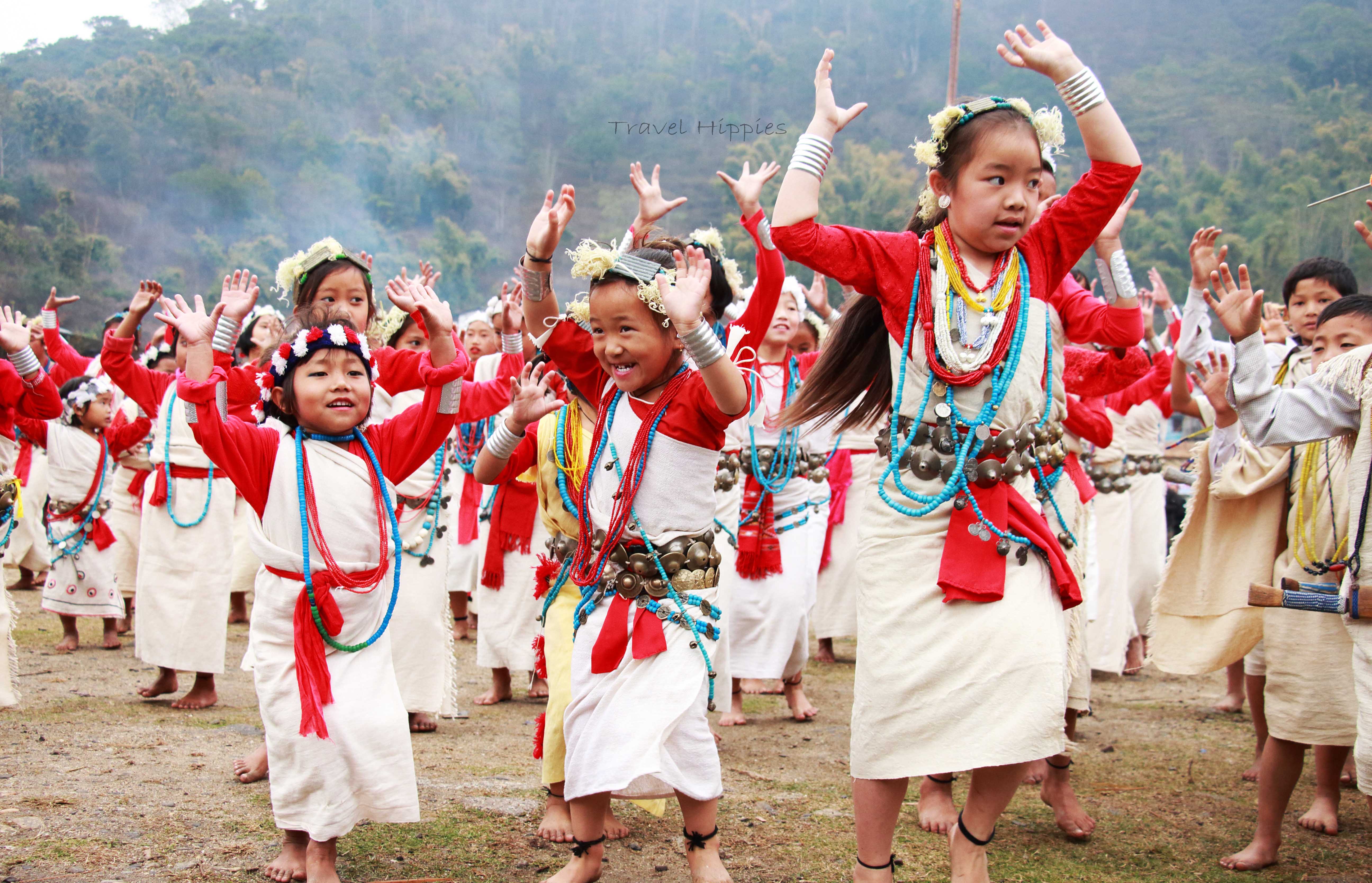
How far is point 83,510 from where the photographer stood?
840cm

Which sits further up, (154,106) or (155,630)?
(154,106)

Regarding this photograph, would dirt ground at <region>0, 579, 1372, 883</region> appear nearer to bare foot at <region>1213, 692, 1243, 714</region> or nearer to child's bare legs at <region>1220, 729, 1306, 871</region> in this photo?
child's bare legs at <region>1220, 729, 1306, 871</region>

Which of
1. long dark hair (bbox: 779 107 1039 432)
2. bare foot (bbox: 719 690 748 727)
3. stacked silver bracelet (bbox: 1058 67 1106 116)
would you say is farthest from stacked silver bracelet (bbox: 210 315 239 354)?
bare foot (bbox: 719 690 748 727)

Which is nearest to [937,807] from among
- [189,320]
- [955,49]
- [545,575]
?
[545,575]

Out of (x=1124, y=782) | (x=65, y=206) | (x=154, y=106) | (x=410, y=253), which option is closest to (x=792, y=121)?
(x=410, y=253)

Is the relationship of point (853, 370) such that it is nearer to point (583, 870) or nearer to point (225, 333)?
point (583, 870)

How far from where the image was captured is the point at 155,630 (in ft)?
21.1

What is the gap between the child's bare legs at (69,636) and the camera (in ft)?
26.6

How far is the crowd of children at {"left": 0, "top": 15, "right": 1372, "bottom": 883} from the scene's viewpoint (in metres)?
3.15

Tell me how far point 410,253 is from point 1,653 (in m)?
26.9

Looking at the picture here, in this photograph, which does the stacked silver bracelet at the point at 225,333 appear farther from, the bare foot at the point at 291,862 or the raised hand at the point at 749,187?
the raised hand at the point at 749,187

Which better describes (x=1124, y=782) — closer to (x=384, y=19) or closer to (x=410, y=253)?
(x=410, y=253)

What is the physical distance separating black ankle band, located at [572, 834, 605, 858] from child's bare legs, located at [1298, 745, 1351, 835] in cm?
293

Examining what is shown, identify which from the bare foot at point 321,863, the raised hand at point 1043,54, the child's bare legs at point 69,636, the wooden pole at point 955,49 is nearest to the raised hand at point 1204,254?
the raised hand at point 1043,54
